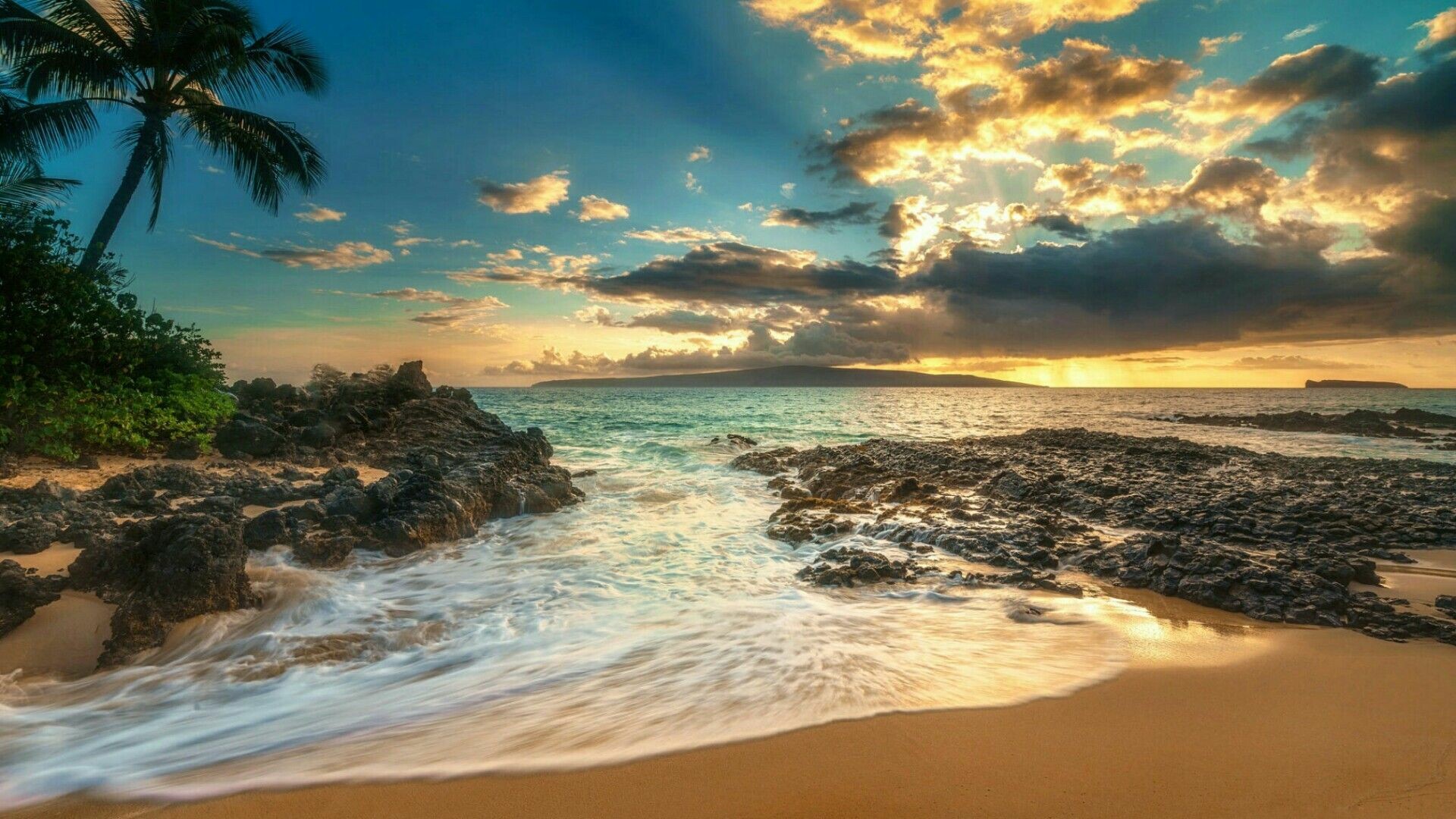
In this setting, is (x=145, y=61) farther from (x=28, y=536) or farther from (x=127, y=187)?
(x=28, y=536)

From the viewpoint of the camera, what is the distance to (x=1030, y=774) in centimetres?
278

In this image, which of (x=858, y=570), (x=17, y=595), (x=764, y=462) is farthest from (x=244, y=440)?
(x=858, y=570)

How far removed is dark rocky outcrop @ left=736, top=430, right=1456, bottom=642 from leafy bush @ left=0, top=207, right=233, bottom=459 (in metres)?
12.3

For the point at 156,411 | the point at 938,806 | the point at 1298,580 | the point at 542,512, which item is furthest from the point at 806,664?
the point at 156,411

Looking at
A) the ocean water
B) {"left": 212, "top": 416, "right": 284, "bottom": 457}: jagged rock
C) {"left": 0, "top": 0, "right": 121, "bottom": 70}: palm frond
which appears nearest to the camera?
the ocean water

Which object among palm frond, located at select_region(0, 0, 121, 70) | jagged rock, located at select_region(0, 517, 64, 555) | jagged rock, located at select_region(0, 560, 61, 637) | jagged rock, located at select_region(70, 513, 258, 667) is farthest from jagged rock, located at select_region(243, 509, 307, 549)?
palm frond, located at select_region(0, 0, 121, 70)

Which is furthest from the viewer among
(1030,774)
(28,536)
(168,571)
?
(28,536)

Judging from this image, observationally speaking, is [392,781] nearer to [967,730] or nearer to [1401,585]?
[967,730]

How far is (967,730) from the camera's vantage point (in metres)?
3.20

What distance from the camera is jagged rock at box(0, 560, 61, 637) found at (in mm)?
4605

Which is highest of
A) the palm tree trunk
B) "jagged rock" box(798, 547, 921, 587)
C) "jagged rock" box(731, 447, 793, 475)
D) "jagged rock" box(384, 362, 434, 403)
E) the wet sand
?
the palm tree trunk

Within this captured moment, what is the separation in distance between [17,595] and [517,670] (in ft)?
13.3

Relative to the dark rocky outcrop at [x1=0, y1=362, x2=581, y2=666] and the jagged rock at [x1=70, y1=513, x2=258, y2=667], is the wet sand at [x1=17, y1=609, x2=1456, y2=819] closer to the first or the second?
the jagged rock at [x1=70, y1=513, x2=258, y2=667]

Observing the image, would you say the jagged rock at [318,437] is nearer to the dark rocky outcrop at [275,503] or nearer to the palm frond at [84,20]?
the dark rocky outcrop at [275,503]
